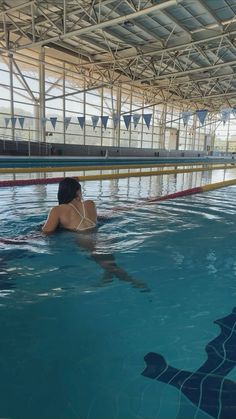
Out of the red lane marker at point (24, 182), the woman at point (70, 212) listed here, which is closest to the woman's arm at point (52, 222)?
the woman at point (70, 212)

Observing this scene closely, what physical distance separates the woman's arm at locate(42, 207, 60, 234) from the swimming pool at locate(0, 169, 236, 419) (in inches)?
3.9

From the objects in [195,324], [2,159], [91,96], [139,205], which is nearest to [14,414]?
[195,324]

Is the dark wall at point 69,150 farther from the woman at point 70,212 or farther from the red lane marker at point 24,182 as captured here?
the woman at point 70,212

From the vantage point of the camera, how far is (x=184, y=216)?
561 cm

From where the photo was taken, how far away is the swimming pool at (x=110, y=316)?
60.5 inches

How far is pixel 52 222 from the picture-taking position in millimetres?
3881

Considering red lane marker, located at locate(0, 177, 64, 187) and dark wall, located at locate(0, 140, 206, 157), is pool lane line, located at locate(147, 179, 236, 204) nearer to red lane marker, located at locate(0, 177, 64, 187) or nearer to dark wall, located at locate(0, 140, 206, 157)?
red lane marker, located at locate(0, 177, 64, 187)

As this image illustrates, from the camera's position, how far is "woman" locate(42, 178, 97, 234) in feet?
12.0

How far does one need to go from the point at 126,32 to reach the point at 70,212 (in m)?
14.0

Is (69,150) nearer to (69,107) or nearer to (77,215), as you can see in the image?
(69,107)

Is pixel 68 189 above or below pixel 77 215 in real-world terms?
above

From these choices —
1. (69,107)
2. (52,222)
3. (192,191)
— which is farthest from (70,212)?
(69,107)

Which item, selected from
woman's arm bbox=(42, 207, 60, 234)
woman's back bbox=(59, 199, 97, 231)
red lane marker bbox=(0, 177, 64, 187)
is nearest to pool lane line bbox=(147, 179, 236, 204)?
woman's back bbox=(59, 199, 97, 231)

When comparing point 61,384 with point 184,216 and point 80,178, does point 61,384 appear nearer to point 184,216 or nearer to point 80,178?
point 184,216
